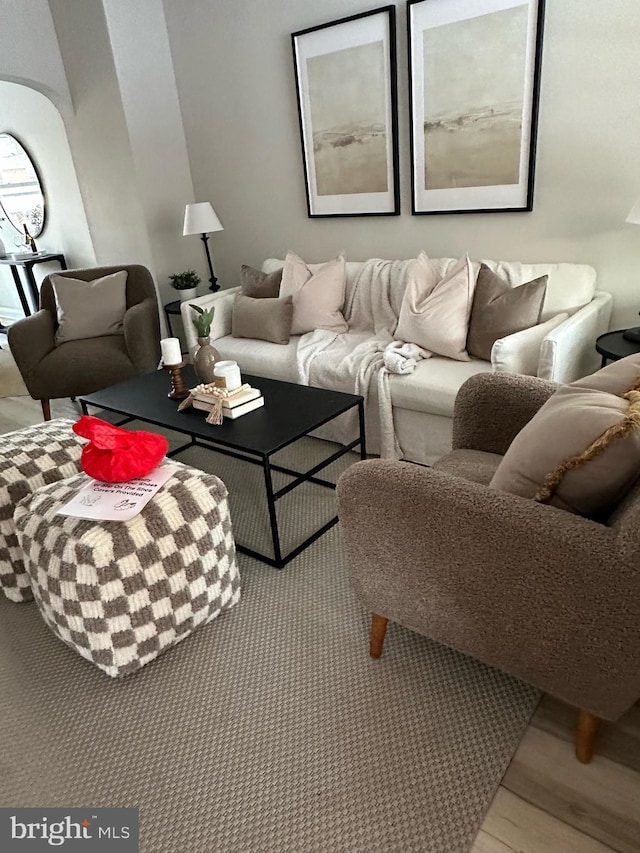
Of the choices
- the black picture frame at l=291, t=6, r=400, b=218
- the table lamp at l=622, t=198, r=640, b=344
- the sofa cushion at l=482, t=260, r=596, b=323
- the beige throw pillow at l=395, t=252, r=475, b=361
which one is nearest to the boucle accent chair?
the beige throw pillow at l=395, t=252, r=475, b=361

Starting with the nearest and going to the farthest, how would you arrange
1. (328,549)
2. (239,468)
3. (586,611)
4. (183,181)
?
(586,611) < (328,549) < (239,468) < (183,181)

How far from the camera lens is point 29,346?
3.15 meters

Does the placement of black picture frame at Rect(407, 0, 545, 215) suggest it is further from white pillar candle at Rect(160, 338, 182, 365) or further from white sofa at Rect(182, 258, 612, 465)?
white pillar candle at Rect(160, 338, 182, 365)

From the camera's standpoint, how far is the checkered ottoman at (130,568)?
4.86 ft

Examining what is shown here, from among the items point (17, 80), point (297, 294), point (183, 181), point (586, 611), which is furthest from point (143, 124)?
point (586, 611)

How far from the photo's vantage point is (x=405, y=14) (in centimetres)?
277

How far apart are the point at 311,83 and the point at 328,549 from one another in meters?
2.71

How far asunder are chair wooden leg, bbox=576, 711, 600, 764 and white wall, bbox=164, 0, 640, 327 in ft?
6.73

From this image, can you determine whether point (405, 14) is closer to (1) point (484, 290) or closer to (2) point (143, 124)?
(1) point (484, 290)

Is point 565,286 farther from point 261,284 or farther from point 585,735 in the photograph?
point 585,735

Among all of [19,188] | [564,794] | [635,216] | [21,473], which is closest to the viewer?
[564,794]

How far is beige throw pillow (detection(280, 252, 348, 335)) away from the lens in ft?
10.1

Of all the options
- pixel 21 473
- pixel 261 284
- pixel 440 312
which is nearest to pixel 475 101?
pixel 440 312

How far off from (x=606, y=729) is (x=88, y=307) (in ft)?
10.5
